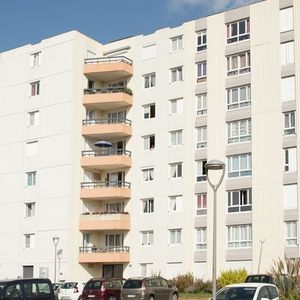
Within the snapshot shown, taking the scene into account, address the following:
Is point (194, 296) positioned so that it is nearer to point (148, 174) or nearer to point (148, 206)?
point (148, 206)

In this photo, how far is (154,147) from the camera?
54.8m

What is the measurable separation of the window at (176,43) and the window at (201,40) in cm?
171

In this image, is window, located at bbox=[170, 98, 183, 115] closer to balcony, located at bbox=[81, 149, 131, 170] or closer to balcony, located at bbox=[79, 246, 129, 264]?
balcony, located at bbox=[81, 149, 131, 170]

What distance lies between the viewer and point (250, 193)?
48.6m

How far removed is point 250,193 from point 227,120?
604cm

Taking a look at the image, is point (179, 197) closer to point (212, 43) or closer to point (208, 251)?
point (208, 251)

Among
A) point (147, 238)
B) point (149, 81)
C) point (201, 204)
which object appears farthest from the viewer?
point (149, 81)

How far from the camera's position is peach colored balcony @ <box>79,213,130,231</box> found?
53781mm

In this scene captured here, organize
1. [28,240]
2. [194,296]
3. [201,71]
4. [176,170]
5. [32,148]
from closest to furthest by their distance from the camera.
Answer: [194,296] < [176,170] < [201,71] < [28,240] < [32,148]

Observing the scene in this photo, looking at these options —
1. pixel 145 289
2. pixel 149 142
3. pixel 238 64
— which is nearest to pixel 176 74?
pixel 238 64

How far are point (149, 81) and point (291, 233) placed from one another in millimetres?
18321

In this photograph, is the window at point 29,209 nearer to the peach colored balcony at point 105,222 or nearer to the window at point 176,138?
the peach colored balcony at point 105,222

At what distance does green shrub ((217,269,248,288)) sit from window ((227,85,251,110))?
41.2 feet

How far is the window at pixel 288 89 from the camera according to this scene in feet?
158
